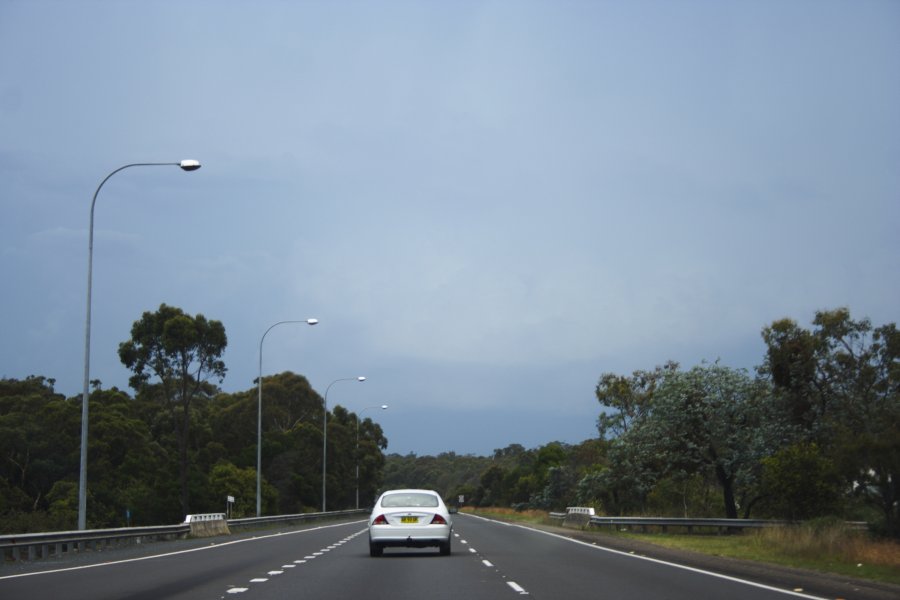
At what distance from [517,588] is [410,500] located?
371 inches

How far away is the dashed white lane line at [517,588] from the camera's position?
15195mm

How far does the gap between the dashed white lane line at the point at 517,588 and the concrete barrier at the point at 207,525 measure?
24.2 metres

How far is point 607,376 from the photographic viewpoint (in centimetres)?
9062

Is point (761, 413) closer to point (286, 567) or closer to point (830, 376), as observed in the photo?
point (830, 376)

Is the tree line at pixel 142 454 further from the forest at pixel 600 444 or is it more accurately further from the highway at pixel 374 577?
the highway at pixel 374 577

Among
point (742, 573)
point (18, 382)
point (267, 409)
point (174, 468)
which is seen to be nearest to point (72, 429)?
point (174, 468)

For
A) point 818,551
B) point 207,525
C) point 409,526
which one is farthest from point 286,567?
point 207,525

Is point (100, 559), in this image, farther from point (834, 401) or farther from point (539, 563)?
point (834, 401)

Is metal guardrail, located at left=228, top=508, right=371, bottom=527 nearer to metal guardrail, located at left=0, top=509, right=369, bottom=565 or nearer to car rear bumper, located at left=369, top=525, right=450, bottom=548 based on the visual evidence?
metal guardrail, located at left=0, top=509, right=369, bottom=565

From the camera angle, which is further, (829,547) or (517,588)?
(829,547)

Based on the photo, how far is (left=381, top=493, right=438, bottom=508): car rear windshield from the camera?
24.9m

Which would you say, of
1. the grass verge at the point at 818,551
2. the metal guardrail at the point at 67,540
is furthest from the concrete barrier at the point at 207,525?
the grass verge at the point at 818,551

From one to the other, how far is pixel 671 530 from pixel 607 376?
156ft

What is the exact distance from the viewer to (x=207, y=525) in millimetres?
40250
